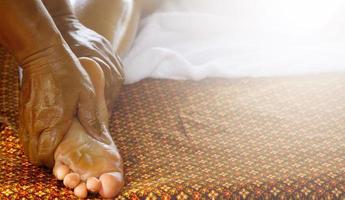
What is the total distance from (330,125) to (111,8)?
70 centimetres

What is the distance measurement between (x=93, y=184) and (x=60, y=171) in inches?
3.2

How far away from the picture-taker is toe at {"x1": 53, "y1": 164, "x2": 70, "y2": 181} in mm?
1144

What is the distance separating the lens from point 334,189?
1.22m

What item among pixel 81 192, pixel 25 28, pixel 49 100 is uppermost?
pixel 25 28

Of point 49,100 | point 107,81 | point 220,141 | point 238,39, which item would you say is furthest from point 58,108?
point 238,39

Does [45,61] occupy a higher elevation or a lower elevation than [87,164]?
higher

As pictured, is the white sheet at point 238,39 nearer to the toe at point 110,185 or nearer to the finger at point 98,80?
Result: the finger at point 98,80

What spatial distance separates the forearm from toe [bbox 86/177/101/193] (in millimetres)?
279

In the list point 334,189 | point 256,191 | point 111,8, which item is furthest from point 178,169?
point 111,8

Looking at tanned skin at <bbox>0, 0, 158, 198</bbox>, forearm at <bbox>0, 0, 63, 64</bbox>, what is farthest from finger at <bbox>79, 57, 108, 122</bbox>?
forearm at <bbox>0, 0, 63, 64</bbox>

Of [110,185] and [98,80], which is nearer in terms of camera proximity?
[110,185]

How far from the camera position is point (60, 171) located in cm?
115

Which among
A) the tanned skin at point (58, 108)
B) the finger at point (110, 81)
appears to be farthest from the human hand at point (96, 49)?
the tanned skin at point (58, 108)

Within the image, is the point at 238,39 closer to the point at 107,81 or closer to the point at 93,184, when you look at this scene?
the point at 107,81
